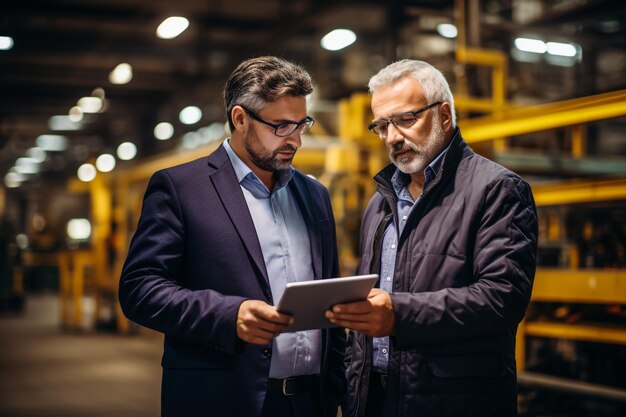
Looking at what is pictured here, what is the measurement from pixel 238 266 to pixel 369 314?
0.47m

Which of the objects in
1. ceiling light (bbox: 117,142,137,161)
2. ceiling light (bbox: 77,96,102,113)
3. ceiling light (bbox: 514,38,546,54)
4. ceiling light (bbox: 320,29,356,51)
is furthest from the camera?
ceiling light (bbox: 117,142,137,161)

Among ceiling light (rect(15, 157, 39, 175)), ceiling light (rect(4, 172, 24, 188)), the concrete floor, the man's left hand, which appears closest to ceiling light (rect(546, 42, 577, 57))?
the concrete floor

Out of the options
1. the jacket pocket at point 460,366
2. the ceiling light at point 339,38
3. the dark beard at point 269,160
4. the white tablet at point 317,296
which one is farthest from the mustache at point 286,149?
the ceiling light at point 339,38

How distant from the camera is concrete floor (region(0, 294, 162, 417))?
6.71 m

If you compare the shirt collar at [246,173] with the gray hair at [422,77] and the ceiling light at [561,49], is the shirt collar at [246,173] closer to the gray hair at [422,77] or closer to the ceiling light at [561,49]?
the gray hair at [422,77]

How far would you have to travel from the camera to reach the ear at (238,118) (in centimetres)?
235

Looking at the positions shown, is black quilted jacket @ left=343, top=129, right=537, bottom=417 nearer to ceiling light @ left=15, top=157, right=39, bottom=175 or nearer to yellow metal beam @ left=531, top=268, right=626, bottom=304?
yellow metal beam @ left=531, top=268, right=626, bottom=304

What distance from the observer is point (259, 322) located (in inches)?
78.0

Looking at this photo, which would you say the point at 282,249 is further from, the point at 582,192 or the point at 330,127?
the point at 330,127

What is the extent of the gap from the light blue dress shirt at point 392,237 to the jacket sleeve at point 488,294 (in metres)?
0.27

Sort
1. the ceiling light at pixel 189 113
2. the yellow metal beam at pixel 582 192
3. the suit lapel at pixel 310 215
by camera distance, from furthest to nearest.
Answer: the ceiling light at pixel 189 113 → the yellow metal beam at pixel 582 192 → the suit lapel at pixel 310 215

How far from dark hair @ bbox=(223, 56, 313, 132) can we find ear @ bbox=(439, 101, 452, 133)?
1.49ft

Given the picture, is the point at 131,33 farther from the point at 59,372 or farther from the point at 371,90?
the point at 371,90

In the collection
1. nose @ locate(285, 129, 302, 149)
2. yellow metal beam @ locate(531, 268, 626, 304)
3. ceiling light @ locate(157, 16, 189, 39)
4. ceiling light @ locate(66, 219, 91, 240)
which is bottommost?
yellow metal beam @ locate(531, 268, 626, 304)
